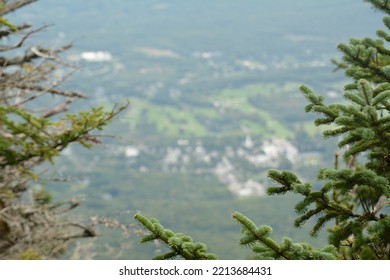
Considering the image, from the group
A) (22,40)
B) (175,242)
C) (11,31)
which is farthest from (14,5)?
(175,242)

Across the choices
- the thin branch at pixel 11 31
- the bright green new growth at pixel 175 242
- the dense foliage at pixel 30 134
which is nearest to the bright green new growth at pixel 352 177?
the bright green new growth at pixel 175 242

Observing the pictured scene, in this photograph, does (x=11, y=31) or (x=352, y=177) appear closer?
(x=352, y=177)

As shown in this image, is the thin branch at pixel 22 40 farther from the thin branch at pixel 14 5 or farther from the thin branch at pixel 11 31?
the thin branch at pixel 14 5

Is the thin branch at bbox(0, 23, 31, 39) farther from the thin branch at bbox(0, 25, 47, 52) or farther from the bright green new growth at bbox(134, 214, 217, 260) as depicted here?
the bright green new growth at bbox(134, 214, 217, 260)

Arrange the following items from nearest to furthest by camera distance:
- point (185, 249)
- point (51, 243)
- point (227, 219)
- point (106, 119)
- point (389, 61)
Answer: point (185, 249), point (389, 61), point (106, 119), point (51, 243), point (227, 219)

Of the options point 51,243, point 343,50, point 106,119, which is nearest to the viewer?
point 343,50

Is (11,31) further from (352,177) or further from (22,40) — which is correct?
(352,177)
